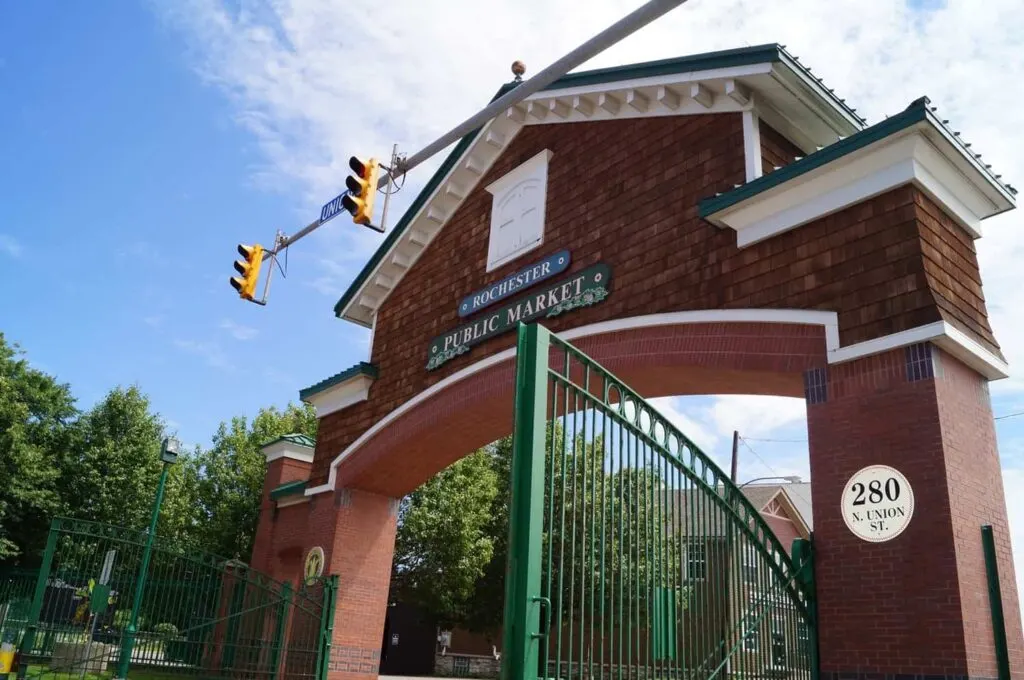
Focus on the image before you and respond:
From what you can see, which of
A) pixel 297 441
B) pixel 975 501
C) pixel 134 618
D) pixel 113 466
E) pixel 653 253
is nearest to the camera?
pixel 975 501

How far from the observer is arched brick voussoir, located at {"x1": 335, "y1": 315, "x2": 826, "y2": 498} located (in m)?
9.80

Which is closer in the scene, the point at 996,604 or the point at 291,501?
the point at 996,604

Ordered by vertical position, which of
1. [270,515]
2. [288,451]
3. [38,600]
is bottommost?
[38,600]

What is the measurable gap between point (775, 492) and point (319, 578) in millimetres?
33087

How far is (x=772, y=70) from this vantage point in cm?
1077

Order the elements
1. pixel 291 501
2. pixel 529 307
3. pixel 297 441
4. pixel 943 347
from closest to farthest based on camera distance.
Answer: pixel 943 347
pixel 529 307
pixel 291 501
pixel 297 441

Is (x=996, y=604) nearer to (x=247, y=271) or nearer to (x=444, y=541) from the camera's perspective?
(x=247, y=271)

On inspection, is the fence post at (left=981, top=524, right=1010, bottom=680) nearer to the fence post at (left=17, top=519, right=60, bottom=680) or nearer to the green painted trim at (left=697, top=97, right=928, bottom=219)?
the green painted trim at (left=697, top=97, right=928, bottom=219)

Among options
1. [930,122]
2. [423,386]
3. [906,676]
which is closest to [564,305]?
[423,386]

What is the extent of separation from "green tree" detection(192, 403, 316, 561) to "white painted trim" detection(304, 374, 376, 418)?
35.8ft

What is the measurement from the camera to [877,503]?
328 inches

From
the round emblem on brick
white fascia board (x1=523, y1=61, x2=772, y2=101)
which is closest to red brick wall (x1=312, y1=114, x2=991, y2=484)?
white fascia board (x1=523, y1=61, x2=772, y2=101)

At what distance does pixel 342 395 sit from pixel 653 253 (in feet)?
26.7

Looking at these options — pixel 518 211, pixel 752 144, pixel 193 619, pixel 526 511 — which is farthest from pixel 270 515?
pixel 526 511
